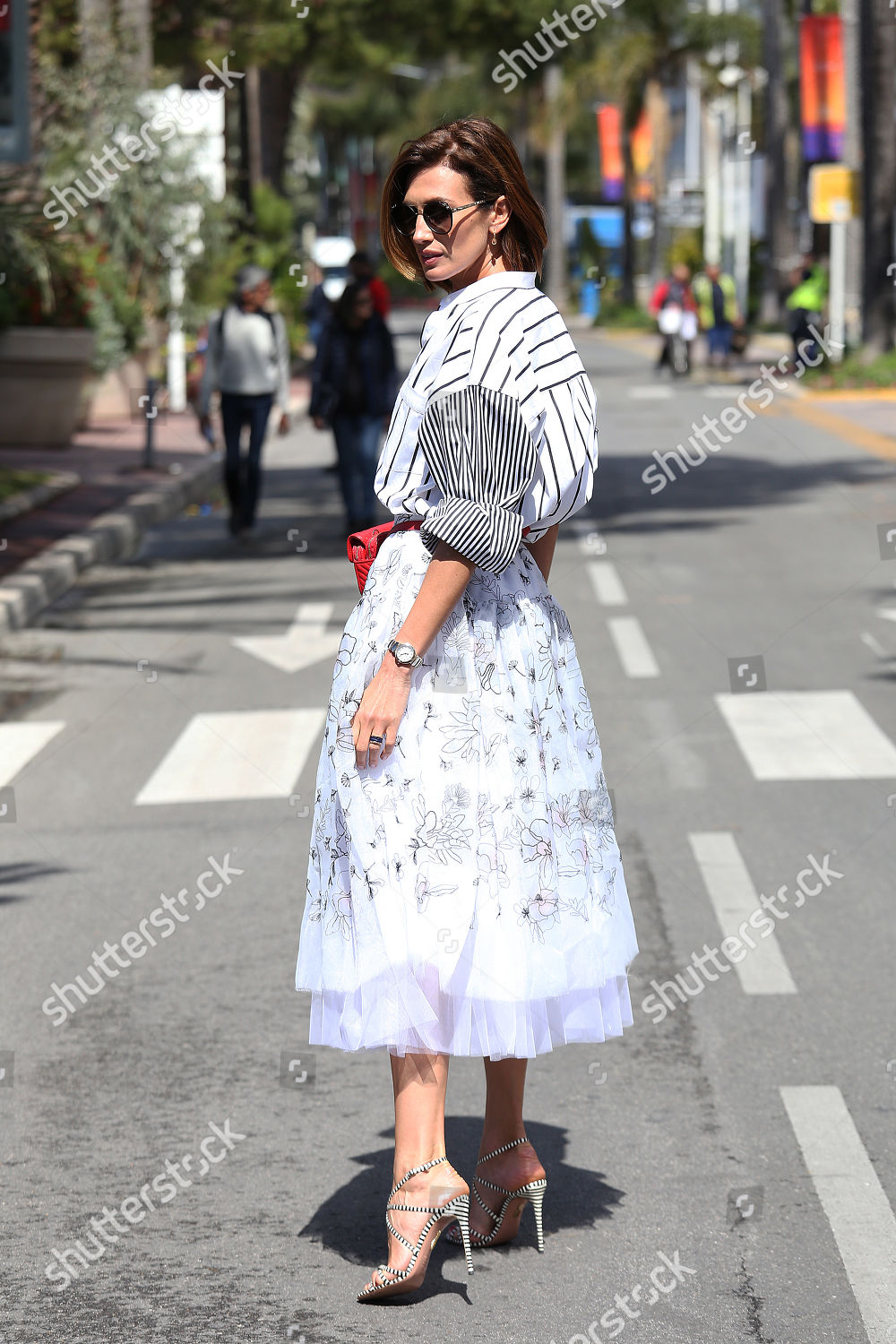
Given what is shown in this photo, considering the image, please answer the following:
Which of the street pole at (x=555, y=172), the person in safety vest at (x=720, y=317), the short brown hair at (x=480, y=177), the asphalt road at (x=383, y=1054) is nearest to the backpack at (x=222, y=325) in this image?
the asphalt road at (x=383, y=1054)

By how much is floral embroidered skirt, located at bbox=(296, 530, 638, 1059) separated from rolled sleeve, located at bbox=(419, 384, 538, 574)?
10 centimetres

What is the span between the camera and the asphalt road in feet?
11.9

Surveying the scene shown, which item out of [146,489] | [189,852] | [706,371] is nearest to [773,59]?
[706,371]

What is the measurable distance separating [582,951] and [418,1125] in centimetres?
42

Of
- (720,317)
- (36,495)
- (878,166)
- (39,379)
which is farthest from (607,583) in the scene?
(720,317)

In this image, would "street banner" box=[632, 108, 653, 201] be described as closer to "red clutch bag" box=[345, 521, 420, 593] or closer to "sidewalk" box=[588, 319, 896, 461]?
"sidewalk" box=[588, 319, 896, 461]

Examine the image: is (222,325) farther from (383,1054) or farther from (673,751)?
(383,1054)

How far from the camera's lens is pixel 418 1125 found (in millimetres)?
3455

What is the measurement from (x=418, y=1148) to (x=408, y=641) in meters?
0.90

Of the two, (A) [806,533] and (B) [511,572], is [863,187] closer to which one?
(A) [806,533]

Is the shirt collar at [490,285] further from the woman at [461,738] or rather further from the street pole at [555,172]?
the street pole at [555,172]

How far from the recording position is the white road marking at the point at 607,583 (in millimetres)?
11859

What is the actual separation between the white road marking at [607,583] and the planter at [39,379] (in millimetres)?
9708

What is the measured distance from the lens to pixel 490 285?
3.41 meters
